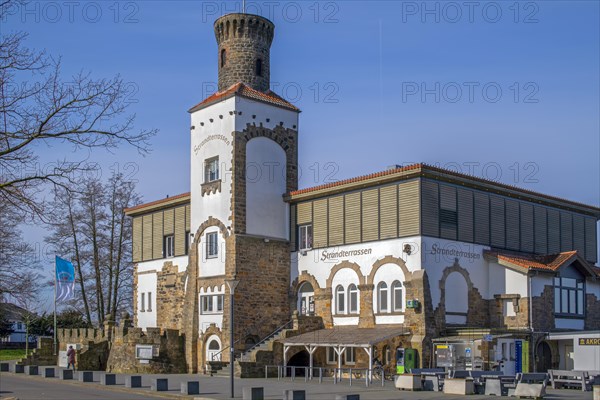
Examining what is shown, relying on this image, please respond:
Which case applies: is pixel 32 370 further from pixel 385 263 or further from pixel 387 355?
pixel 385 263

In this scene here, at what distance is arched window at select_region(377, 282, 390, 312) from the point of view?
119ft

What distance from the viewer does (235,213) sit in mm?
39281

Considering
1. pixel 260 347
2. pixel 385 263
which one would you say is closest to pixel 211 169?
pixel 260 347

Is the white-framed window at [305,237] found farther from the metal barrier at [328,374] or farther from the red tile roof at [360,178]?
the metal barrier at [328,374]

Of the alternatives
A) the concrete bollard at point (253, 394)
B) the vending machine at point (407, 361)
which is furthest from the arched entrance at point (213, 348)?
the concrete bollard at point (253, 394)

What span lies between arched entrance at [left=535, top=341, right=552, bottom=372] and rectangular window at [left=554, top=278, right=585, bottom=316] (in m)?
1.91

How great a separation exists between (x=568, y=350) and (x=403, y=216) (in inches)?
381

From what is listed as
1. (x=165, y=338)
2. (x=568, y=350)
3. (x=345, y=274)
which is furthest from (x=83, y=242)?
(x=568, y=350)

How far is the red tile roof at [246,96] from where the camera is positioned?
132 ft

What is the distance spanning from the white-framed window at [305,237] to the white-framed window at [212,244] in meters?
4.12

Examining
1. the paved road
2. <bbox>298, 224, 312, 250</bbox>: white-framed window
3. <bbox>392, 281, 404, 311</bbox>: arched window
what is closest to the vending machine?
the paved road

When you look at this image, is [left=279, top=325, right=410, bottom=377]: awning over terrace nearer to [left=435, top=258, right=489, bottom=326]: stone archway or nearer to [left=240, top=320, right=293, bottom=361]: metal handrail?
[left=240, top=320, right=293, bottom=361]: metal handrail

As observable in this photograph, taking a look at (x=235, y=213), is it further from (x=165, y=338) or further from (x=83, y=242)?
(x=83, y=242)

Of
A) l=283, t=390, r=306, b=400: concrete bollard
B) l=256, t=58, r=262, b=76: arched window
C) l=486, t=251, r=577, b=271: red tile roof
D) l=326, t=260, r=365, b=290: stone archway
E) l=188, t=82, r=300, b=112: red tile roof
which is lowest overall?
l=283, t=390, r=306, b=400: concrete bollard
